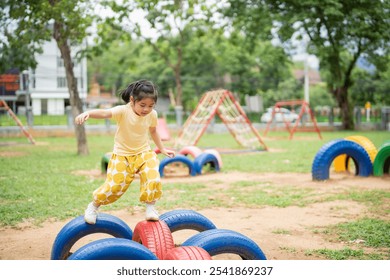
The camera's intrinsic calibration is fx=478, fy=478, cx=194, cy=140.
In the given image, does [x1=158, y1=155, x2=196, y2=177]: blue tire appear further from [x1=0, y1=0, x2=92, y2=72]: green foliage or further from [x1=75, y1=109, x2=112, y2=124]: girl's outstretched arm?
[x1=75, y1=109, x2=112, y2=124]: girl's outstretched arm

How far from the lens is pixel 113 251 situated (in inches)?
122

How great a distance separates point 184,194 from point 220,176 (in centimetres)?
233

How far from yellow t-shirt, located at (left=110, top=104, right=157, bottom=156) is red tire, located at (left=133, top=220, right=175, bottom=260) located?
2.20 ft

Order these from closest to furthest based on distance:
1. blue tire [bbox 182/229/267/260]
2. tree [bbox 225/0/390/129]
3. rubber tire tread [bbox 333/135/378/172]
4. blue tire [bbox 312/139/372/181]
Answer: blue tire [bbox 182/229/267/260], blue tire [bbox 312/139/372/181], rubber tire tread [bbox 333/135/378/172], tree [bbox 225/0/390/129]

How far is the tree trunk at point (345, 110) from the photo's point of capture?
29.3 m

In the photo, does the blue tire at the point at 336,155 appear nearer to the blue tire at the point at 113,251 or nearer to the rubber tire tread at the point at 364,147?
the rubber tire tread at the point at 364,147

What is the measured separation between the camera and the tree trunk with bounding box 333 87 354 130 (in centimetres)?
2931

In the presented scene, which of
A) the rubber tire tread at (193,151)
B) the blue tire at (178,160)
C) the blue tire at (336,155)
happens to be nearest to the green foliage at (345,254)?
the blue tire at (336,155)

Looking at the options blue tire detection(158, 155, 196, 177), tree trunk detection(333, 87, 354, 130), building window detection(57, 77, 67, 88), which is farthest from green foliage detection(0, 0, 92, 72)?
tree trunk detection(333, 87, 354, 130)

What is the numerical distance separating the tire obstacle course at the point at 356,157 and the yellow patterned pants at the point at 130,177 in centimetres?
538

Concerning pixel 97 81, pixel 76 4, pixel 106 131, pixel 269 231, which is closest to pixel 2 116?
pixel 106 131

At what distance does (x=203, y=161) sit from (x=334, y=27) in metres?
17.2

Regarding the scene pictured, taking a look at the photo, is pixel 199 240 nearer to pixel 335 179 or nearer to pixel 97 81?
pixel 335 179

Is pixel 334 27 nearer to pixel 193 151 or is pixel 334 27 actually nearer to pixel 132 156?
pixel 193 151
